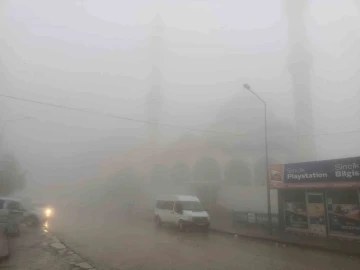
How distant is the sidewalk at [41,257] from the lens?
28.2 feet

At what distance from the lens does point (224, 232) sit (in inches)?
704

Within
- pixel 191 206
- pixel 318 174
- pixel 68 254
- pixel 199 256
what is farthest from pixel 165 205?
pixel 318 174

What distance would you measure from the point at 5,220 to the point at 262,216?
16.7 metres

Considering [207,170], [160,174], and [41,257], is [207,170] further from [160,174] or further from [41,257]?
[41,257]

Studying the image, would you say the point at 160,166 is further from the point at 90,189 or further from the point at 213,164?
the point at 90,189

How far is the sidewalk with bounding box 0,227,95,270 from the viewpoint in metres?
8.61

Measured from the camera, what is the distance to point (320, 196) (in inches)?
616

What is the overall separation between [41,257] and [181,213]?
10233 mm

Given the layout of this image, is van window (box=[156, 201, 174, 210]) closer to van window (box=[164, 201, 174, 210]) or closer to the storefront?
van window (box=[164, 201, 174, 210])

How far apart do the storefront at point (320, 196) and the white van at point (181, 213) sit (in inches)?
209

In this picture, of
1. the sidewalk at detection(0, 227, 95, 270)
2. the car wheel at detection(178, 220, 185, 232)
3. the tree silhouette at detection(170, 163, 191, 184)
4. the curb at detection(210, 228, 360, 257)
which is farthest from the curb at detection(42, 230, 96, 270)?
the tree silhouette at detection(170, 163, 191, 184)

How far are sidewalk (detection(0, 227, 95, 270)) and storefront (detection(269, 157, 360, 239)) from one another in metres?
13.1

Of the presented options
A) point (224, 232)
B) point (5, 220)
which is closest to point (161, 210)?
A: point (224, 232)

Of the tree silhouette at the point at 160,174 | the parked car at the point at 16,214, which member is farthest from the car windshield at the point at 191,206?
the tree silhouette at the point at 160,174
